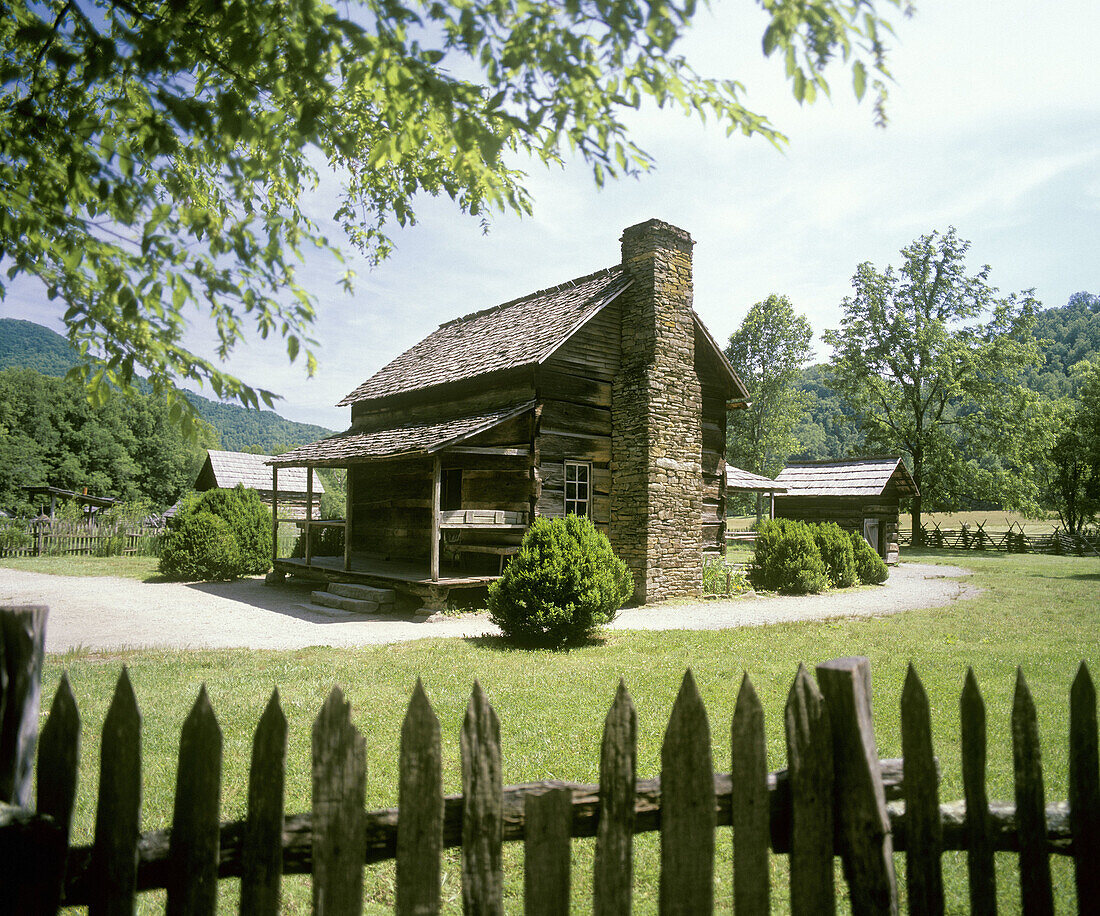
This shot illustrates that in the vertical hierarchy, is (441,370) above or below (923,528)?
above

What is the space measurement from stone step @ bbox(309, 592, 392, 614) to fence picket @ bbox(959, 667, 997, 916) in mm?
13126

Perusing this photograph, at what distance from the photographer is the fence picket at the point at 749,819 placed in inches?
79.6

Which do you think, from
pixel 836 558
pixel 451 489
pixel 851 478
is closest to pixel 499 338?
pixel 451 489

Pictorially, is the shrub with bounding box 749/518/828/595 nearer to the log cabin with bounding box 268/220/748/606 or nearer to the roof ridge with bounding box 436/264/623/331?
the log cabin with bounding box 268/220/748/606

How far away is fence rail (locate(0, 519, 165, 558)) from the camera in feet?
93.8

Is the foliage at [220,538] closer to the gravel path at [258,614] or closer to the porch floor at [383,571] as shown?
the gravel path at [258,614]

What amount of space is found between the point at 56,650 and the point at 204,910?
9759 mm

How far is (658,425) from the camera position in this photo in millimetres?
15711

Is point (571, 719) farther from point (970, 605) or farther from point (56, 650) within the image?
point (970, 605)

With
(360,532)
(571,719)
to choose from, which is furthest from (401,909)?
(360,532)

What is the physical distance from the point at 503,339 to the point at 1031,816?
1707 centimetres

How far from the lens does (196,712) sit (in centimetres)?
190

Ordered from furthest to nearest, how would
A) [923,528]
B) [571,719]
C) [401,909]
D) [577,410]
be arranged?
[923,528] → [577,410] → [571,719] → [401,909]

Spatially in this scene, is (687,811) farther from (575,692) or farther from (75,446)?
(75,446)
